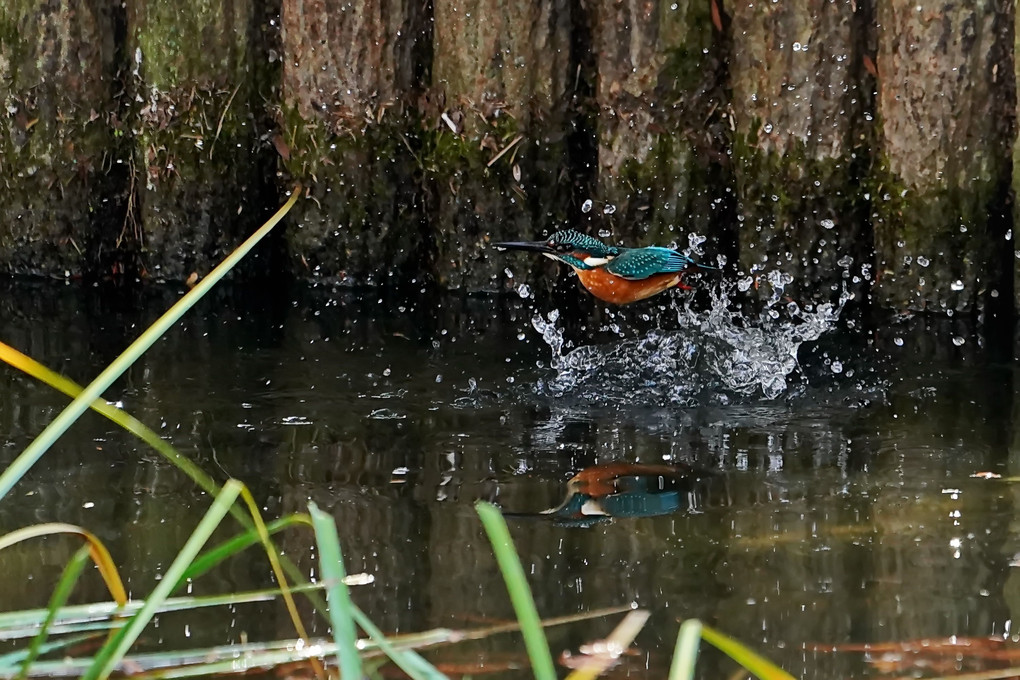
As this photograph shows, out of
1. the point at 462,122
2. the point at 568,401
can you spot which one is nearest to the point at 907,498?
the point at 568,401

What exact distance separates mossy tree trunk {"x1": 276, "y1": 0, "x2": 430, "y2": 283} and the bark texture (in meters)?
0.24

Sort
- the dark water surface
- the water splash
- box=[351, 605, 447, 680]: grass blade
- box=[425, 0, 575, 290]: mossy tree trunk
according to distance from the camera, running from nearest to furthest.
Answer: box=[351, 605, 447, 680]: grass blade, the dark water surface, the water splash, box=[425, 0, 575, 290]: mossy tree trunk

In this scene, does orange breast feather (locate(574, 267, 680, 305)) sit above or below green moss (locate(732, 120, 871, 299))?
below

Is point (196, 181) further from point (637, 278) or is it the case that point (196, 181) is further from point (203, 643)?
point (203, 643)

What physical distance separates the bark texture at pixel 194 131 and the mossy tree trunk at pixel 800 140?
241 centimetres

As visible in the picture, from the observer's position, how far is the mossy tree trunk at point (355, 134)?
645 centimetres

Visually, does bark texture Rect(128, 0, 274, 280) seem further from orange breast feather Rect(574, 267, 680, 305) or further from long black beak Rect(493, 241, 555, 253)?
orange breast feather Rect(574, 267, 680, 305)

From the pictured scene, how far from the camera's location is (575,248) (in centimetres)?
579

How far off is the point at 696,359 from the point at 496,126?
1651 millimetres

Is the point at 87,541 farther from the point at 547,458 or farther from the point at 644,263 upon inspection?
the point at 644,263

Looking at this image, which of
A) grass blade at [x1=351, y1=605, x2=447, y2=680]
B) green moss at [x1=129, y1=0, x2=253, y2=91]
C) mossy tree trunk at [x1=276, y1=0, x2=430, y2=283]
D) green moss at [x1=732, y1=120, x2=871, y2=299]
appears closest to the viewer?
grass blade at [x1=351, y1=605, x2=447, y2=680]

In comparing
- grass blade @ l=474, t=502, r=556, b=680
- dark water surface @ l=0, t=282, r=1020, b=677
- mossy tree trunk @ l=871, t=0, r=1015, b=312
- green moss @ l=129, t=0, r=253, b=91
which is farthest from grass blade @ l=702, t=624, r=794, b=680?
green moss @ l=129, t=0, r=253, b=91

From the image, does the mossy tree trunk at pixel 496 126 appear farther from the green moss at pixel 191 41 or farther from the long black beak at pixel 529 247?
the green moss at pixel 191 41

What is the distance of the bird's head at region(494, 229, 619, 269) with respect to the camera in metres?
5.74
